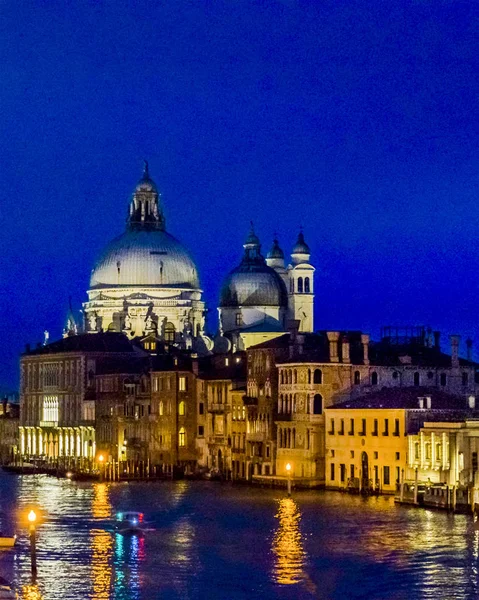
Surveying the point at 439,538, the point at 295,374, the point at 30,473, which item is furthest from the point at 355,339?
the point at 439,538

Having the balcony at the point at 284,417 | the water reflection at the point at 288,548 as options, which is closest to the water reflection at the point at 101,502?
the water reflection at the point at 288,548

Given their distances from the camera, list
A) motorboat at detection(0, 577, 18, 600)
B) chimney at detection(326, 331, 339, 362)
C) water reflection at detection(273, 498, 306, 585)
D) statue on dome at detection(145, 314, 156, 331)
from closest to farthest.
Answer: motorboat at detection(0, 577, 18, 600)
water reflection at detection(273, 498, 306, 585)
chimney at detection(326, 331, 339, 362)
statue on dome at detection(145, 314, 156, 331)

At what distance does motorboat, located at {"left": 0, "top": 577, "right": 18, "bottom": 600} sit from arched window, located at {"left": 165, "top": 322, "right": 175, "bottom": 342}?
7252 cm

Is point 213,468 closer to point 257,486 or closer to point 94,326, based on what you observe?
point 257,486

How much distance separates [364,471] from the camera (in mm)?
76375

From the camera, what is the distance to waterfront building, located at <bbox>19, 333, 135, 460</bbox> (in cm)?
10775

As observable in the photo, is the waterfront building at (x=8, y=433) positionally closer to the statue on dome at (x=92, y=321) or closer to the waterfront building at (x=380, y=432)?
the statue on dome at (x=92, y=321)

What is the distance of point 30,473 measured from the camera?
103m

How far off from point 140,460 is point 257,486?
48.0 ft

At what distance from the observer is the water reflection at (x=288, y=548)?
165ft

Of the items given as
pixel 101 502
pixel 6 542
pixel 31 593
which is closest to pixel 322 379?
pixel 101 502

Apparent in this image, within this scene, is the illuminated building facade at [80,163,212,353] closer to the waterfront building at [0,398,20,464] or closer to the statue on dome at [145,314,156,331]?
the statue on dome at [145,314,156,331]

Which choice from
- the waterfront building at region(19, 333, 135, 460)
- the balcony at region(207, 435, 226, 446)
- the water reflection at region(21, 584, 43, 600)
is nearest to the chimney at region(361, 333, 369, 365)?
the balcony at region(207, 435, 226, 446)

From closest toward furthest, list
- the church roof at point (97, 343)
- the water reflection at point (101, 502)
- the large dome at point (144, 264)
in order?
the water reflection at point (101, 502) → the church roof at point (97, 343) → the large dome at point (144, 264)
